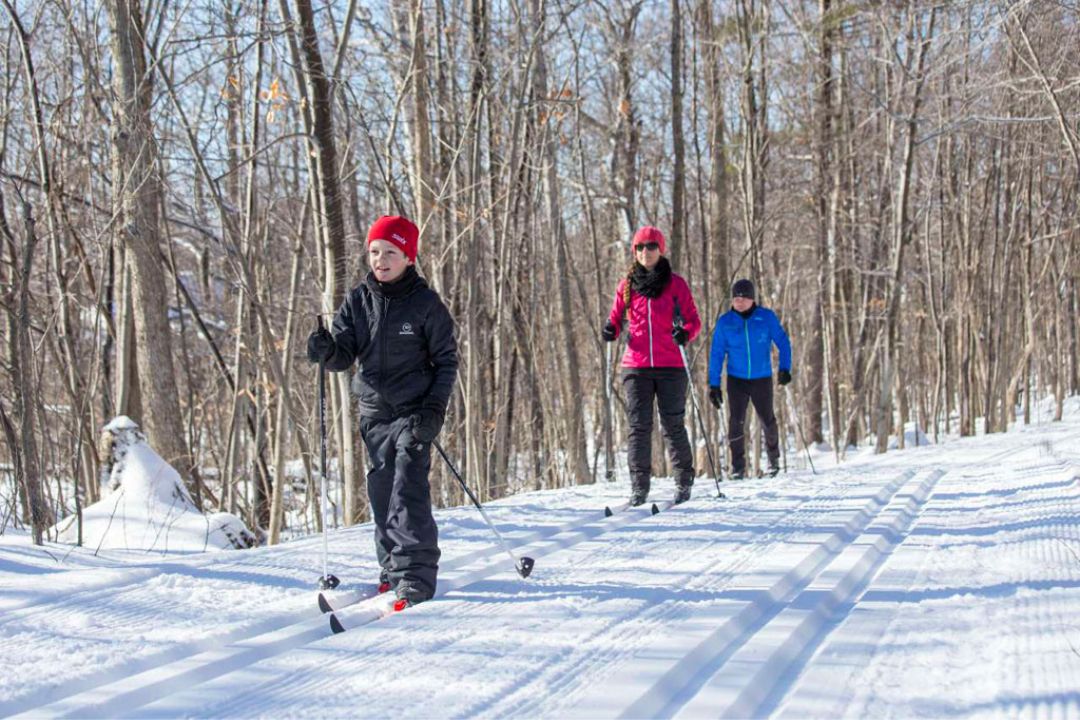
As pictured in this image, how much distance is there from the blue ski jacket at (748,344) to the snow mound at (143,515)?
196 inches

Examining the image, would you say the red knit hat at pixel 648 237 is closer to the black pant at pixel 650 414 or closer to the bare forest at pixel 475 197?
the black pant at pixel 650 414

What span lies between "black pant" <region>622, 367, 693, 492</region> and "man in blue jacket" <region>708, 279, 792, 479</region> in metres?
2.21

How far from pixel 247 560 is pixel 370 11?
10353 mm

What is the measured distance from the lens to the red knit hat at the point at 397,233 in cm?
383

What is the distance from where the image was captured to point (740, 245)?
24.6 meters

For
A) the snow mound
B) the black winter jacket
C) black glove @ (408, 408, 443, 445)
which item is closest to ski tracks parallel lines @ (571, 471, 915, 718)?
black glove @ (408, 408, 443, 445)

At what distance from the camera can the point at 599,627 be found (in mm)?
3141

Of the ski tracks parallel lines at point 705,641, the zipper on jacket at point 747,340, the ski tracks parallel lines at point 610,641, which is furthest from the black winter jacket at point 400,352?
the zipper on jacket at point 747,340

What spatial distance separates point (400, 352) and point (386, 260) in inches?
16.5

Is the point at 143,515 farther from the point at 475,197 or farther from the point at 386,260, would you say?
the point at 475,197

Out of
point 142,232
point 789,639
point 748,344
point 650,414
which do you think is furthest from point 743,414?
point 142,232

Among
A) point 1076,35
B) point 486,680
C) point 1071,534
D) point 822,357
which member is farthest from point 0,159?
point 822,357

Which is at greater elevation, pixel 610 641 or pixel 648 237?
pixel 648 237

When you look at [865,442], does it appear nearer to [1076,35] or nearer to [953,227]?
[953,227]
